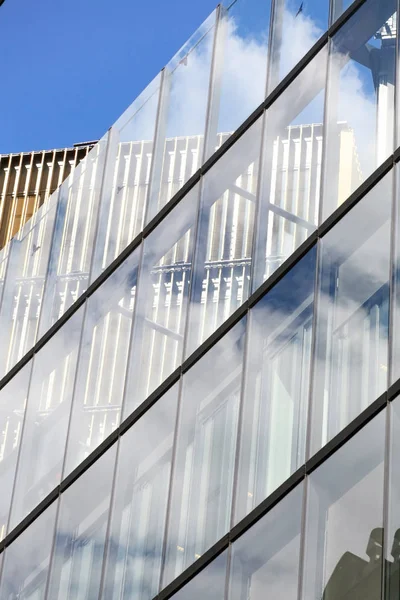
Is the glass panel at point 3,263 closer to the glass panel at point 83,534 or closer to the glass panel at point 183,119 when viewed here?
the glass panel at point 183,119

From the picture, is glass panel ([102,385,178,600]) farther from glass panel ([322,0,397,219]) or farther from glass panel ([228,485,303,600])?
glass panel ([322,0,397,219])

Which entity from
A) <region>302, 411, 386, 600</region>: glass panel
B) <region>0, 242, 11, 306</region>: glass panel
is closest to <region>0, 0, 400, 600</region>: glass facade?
<region>302, 411, 386, 600</region>: glass panel

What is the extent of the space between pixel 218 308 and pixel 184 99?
12.6 feet

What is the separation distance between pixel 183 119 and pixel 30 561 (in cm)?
648

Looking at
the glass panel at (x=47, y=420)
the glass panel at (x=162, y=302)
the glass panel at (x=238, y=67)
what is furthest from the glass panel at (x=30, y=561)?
the glass panel at (x=238, y=67)

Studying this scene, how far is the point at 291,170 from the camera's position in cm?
1430

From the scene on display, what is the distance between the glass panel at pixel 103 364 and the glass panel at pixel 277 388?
2.89 metres

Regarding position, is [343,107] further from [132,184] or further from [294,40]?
[132,184]

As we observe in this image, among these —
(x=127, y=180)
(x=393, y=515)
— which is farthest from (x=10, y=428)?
(x=393, y=515)

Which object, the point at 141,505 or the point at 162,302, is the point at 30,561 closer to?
the point at 141,505

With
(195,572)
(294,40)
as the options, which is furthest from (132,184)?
(195,572)

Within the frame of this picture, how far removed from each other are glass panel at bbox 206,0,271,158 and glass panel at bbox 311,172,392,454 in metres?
3.42

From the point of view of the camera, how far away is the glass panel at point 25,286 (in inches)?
742

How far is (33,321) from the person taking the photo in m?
18.8
